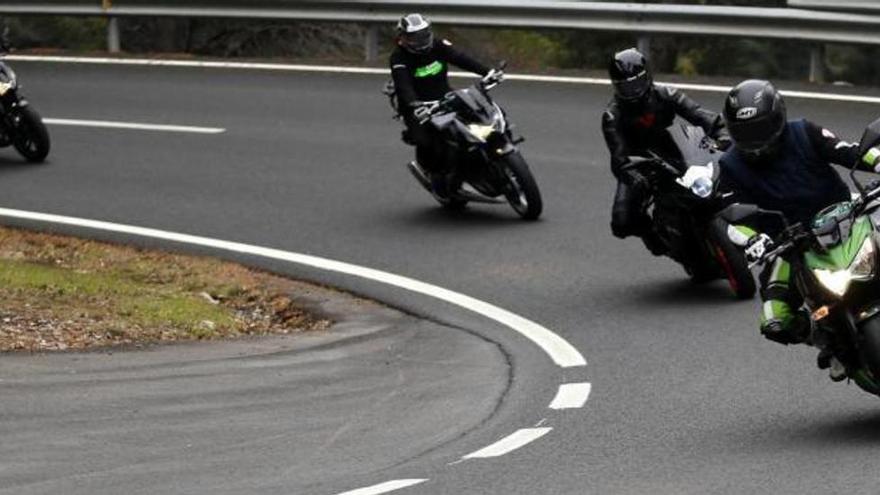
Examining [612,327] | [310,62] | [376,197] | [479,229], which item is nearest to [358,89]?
[310,62]

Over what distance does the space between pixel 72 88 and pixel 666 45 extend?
11.4 m

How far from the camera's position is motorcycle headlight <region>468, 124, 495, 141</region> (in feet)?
58.7

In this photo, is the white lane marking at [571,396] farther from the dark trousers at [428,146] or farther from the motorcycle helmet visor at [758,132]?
the dark trousers at [428,146]

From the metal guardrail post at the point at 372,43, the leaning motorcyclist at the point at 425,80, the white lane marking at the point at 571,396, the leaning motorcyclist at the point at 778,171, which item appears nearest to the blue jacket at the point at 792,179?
the leaning motorcyclist at the point at 778,171

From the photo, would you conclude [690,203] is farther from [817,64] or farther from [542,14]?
[542,14]

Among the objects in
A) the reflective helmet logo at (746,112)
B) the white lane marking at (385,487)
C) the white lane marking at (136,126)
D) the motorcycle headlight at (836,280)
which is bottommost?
the white lane marking at (136,126)

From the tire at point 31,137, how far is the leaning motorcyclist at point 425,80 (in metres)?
4.02

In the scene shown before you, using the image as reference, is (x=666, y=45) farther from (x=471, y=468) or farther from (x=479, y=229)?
(x=471, y=468)

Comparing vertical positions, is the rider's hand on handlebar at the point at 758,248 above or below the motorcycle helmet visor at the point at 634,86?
above

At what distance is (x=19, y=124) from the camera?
2077cm

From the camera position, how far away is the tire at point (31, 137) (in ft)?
67.8

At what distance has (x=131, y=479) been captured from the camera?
391 inches

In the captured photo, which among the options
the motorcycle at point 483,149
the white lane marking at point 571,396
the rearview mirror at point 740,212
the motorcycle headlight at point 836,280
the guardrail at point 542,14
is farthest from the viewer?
the guardrail at point 542,14

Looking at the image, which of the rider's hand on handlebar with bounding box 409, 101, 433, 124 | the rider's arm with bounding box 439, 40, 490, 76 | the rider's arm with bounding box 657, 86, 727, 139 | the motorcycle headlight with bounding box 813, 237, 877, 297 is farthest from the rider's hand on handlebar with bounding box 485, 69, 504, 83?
the motorcycle headlight with bounding box 813, 237, 877, 297
